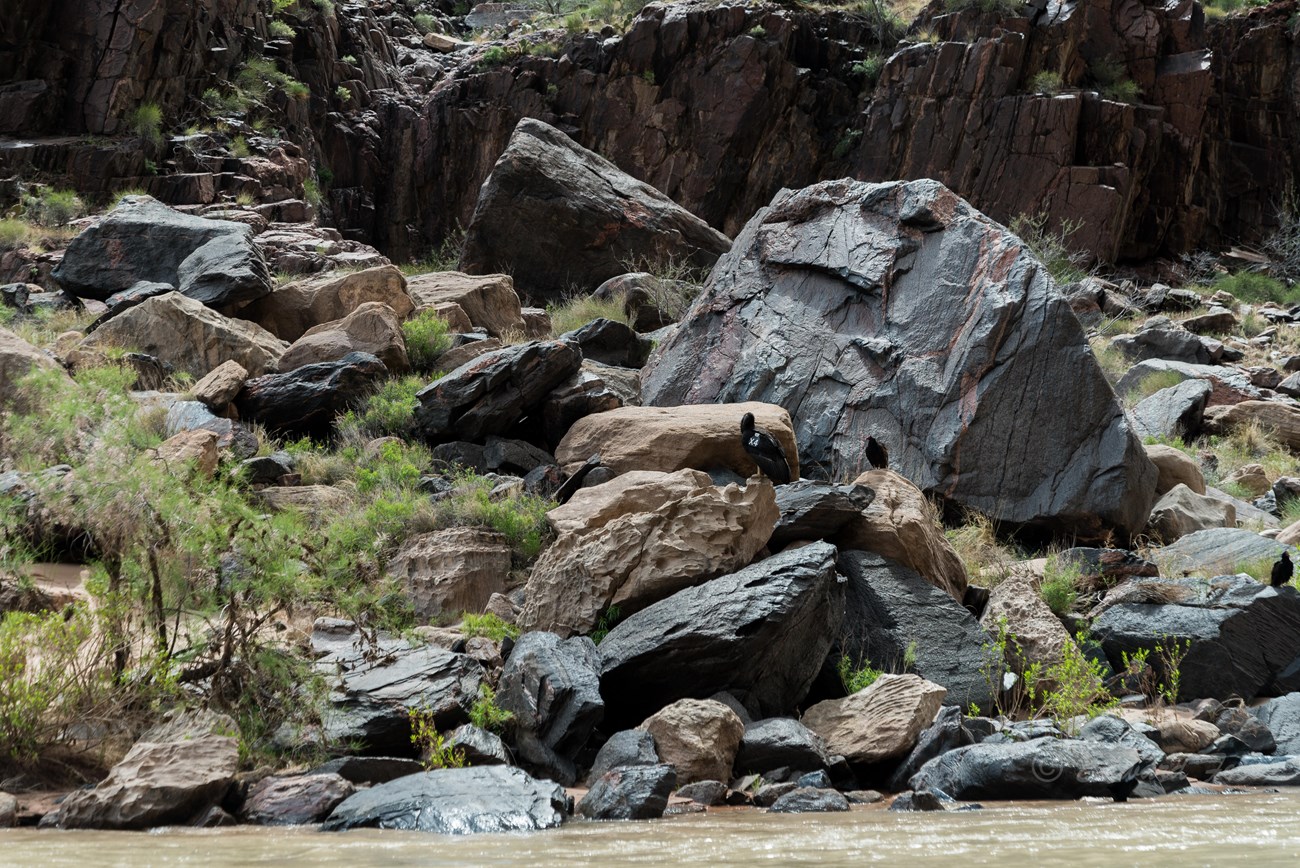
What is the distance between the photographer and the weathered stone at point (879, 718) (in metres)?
5.37

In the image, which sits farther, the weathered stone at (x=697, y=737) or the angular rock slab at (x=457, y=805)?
the weathered stone at (x=697, y=737)

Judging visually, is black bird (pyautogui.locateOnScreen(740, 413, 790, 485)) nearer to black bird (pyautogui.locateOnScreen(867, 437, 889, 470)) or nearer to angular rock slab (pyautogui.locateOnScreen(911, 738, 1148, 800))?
black bird (pyautogui.locateOnScreen(867, 437, 889, 470))

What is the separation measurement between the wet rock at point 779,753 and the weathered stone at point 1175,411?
10.7 metres

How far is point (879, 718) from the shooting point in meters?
5.57

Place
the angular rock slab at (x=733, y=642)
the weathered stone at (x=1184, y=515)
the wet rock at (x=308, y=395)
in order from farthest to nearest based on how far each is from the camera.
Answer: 1. the wet rock at (x=308, y=395)
2. the weathered stone at (x=1184, y=515)
3. the angular rock slab at (x=733, y=642)

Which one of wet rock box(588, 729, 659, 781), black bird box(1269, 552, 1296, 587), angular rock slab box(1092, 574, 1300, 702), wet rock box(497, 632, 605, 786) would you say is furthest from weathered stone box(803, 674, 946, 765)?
black bird box(1269, 552, 1296, 587)

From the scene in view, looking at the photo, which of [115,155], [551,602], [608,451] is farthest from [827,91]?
[551,602]

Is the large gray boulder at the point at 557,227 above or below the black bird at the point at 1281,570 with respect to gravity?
above

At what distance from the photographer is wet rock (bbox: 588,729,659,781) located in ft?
16.5

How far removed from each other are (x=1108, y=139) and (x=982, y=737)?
2247 cm

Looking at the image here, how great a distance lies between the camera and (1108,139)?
81.3 feet

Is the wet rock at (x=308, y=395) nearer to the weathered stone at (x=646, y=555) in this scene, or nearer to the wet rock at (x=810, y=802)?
the weathered stone at (x=646, y=555)

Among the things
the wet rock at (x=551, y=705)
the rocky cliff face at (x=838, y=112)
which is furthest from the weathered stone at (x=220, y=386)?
the rocky cliff face at (x=838, y=112)

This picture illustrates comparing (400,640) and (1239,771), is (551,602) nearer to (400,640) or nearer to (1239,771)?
(400,640)
